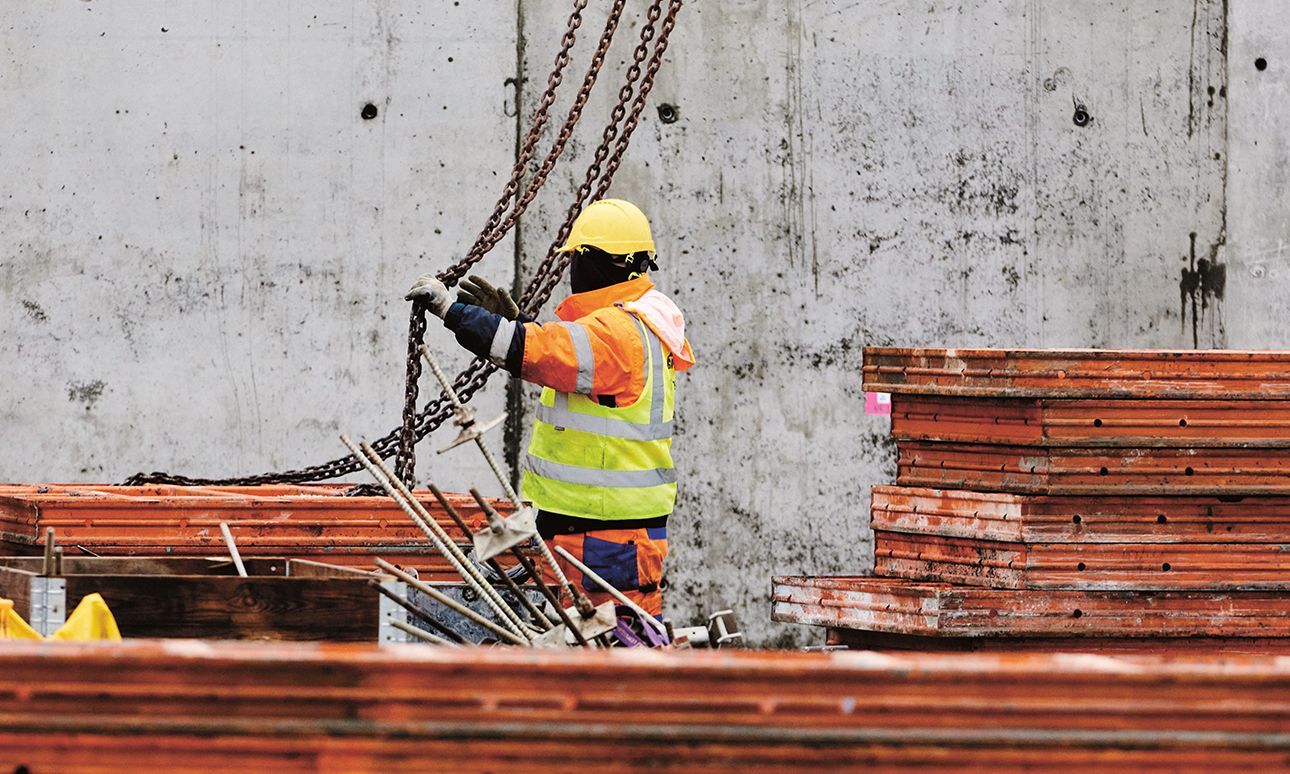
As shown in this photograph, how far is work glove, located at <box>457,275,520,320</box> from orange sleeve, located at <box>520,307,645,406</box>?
270mm

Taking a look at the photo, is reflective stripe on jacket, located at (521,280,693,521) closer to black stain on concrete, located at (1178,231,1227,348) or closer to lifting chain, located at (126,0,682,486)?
lifting chain, located at (126,0,682,486)

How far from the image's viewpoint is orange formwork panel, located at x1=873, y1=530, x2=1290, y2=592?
6262mm

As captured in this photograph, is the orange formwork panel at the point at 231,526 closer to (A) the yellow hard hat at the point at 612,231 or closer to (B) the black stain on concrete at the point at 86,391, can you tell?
(A) the yellow hard hat at the point at 612,231

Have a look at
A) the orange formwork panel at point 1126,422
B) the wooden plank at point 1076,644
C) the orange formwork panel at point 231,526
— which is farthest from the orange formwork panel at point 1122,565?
the orange formwork panel at point 231,526

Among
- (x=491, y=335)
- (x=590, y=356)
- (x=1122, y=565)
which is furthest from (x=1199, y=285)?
(x=491, y=335)

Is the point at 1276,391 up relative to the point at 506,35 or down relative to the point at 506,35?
down

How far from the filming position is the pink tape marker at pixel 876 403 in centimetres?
848

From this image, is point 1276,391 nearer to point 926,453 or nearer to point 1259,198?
point 926,453

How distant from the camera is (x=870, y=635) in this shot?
6.52 m

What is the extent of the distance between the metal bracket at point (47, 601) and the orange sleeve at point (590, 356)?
5.92ft

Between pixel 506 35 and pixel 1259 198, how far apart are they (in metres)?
4.26

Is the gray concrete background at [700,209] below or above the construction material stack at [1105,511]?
above

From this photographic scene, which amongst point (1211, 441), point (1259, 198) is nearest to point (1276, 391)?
point (1211, 441)

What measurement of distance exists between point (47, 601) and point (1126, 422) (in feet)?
13.1
